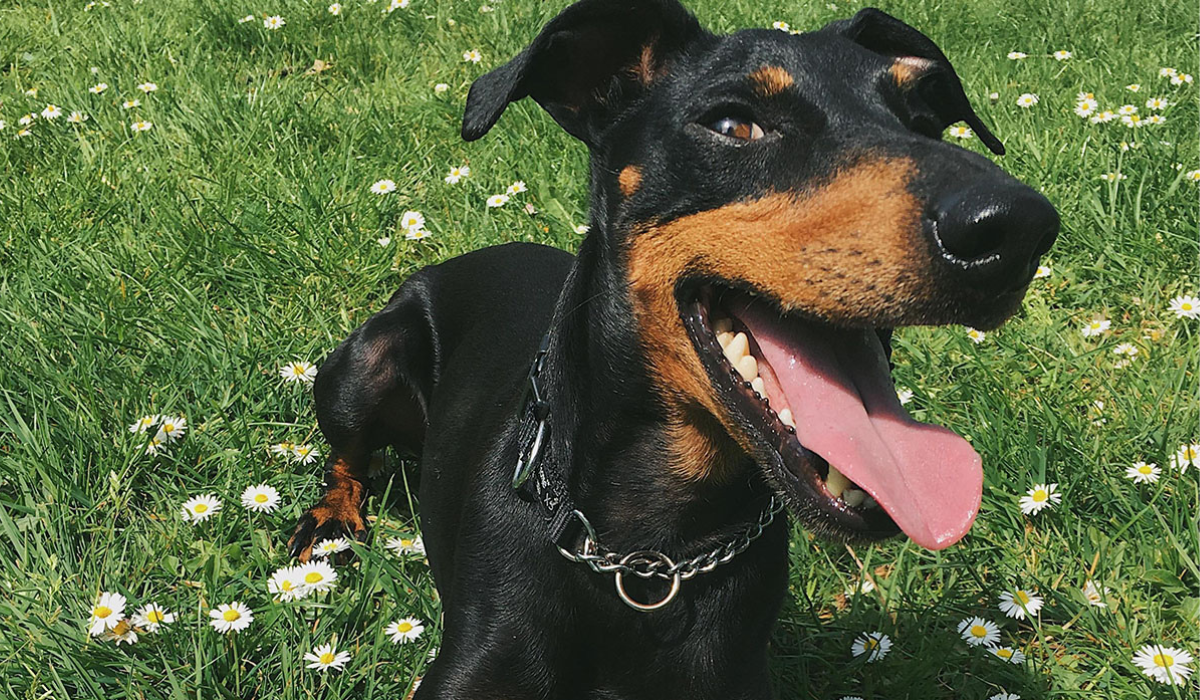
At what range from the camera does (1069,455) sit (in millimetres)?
3891

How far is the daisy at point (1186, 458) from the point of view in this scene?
3682 millimetres

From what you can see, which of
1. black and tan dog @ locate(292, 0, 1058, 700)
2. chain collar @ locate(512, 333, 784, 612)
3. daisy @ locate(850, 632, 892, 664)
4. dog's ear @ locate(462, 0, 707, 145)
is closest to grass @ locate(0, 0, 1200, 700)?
daisy @ locate(850, 632, 892, 664)

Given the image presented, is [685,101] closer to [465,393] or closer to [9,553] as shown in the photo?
[465,393]

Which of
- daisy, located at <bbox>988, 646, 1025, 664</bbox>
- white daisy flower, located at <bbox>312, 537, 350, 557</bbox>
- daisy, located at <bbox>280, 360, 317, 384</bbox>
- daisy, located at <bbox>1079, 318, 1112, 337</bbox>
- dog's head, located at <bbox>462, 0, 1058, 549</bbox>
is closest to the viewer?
dog's head, located at <bbox>462, 0, 1058, 549</bbox>

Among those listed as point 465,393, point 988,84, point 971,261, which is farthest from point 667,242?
point 988,84

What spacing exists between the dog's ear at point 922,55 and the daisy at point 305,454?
243 centimetres

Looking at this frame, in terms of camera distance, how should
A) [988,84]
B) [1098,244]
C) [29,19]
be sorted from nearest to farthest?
[1098,244] < [988,84] < [29,19]

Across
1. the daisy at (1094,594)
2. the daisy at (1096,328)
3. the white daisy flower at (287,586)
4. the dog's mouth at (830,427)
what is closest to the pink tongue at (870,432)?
the dog's mouth at (830,427)

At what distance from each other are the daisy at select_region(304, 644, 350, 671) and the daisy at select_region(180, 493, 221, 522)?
2.32 feet

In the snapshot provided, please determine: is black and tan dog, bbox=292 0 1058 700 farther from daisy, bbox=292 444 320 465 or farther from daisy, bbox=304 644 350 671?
daisy, bbox=292 444 320 465

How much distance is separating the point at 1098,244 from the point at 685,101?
3.23 metres

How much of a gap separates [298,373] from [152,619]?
4.79 ft

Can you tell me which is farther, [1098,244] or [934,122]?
[1098,244]

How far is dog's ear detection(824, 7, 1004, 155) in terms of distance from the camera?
9.80ft
